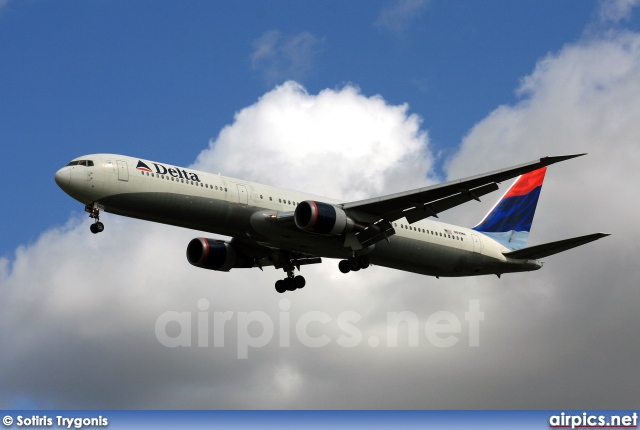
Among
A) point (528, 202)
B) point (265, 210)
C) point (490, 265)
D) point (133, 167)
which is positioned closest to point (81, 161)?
point (133, 167)

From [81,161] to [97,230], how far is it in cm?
320

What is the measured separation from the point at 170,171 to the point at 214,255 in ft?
30.2

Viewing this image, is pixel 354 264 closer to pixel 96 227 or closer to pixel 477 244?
pixel 477 244

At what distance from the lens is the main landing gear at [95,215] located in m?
45.6

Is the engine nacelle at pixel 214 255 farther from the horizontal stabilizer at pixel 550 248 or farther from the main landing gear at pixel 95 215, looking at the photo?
the horizontal stabilizer at pixel 550 248

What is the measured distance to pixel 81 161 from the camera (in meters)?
45.7

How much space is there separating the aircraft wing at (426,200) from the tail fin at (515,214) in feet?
35.2

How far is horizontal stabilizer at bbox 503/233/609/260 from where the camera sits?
160 ft

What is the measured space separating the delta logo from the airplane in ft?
0.17

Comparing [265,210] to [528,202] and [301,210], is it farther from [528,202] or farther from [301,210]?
[528,202]

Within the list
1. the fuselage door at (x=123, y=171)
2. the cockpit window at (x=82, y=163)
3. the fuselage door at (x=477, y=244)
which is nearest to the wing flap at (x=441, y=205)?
the fuselage door at (x=477, y=244)

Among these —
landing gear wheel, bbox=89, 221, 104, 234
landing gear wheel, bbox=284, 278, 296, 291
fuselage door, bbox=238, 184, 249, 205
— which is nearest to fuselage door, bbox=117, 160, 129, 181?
landing gear wheel, bbox=89, 221, 104, 234

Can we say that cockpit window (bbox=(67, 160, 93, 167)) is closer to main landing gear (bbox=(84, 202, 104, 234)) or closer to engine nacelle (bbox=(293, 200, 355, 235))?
main landing gear (bbox=(84, 202, 104, 234))

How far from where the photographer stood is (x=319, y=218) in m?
47.4
